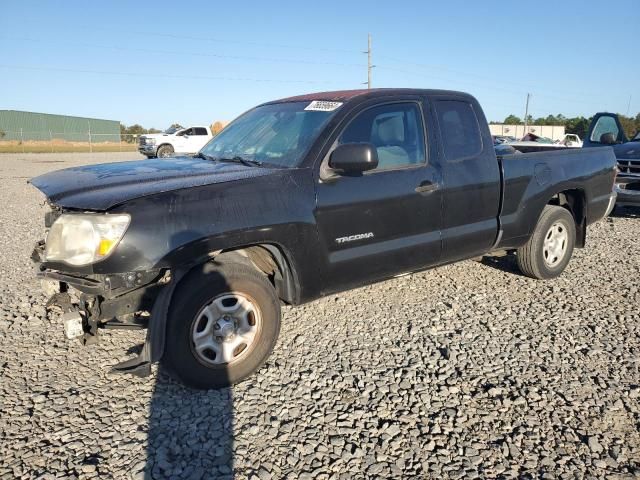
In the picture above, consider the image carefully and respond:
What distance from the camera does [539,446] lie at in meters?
2.43

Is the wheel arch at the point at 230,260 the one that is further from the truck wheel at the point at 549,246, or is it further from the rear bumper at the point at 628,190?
the rear bumper at the point at 628,190

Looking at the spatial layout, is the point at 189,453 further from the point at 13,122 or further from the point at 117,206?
the point at 13,122

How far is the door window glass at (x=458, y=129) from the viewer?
4.01m

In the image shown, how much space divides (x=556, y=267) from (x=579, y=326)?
129 centimetres

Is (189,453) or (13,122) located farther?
(13,122)

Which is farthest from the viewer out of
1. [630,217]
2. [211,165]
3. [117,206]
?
[630,217]

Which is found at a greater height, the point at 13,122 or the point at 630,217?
the point at 13,122

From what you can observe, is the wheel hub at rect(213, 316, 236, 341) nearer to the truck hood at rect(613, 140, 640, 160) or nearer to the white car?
the truck hood at rect(613, 140, 640, 160)

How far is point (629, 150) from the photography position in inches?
336

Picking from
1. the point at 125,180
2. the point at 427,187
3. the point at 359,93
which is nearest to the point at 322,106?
the point at 359,93

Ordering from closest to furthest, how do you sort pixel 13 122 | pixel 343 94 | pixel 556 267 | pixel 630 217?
pixel 343 94 → pixel 556 267 → pixel 630 217 → pixel 13 122

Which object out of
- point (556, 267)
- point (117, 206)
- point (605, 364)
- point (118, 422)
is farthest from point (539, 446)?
point (556, 267)

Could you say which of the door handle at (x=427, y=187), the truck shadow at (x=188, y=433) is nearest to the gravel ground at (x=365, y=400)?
the truck shadow at (x=188, y=433)

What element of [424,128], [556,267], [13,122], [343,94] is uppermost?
[13,122]
